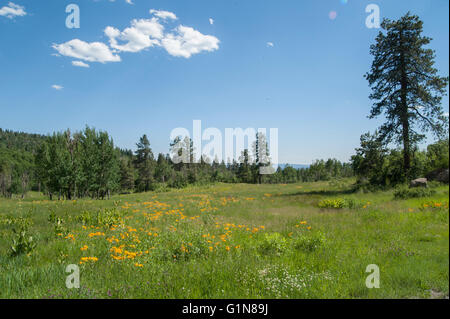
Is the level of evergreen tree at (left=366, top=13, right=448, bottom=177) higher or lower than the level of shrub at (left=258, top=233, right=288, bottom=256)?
higher

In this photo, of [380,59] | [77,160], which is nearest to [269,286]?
[380,59]

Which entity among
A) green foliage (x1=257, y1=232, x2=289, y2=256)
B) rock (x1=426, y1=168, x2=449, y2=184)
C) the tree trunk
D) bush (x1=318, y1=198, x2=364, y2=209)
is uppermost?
the tree trunk

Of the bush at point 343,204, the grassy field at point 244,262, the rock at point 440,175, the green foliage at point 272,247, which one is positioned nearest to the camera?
the rock at point 440,175

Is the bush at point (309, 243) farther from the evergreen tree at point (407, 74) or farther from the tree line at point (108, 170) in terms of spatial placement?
the tree line at point (108, 170)

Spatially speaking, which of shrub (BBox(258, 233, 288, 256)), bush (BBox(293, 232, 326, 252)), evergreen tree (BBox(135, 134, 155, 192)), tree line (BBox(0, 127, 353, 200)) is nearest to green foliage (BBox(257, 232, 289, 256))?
shrub (BBox(258, 233, 288, 256))

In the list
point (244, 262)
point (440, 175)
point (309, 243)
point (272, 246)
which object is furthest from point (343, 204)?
point (440, 175)

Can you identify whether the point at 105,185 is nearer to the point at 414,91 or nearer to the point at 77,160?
the point at 77,160

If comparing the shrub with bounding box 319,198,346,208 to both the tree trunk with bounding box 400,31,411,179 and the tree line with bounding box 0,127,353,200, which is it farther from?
the tree line with bounding box 0,127,353,200

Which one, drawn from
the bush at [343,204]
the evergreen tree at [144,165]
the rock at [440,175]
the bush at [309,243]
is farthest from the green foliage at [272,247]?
the evergreen tree at [144,165]

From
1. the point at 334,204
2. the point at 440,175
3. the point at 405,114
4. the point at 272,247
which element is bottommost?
the point at 272,247

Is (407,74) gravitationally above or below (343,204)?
above

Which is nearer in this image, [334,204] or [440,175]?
[440,175]

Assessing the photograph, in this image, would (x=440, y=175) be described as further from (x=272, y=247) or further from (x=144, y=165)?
(x=144, y=165)

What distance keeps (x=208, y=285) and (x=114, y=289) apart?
5.50ft
